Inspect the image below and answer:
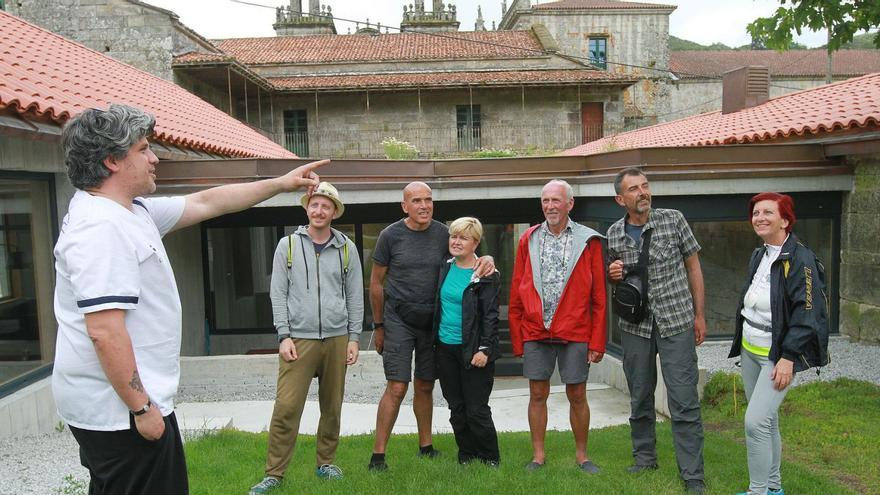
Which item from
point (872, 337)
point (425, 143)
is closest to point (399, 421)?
point (872, 337)

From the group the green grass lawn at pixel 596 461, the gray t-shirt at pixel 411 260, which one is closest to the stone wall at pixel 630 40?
the green grass lawn at pixel 596 461

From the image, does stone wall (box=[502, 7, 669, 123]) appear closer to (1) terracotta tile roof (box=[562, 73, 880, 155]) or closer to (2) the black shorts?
(1) terracotta tile roof (box=[562, 73, 880, 155])

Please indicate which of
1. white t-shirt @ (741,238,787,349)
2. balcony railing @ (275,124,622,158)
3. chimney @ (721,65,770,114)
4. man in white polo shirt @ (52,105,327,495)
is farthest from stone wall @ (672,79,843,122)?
man in white polo shirt @ (52,105,327,495)

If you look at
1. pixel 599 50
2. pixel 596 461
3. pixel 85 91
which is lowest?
pixel 596 461

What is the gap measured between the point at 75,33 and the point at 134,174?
76.1 feet

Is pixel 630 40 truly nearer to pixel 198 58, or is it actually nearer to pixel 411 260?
pixel 198 58

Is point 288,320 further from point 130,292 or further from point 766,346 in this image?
point 766,346

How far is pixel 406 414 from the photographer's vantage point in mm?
7605

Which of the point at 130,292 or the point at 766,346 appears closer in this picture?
the point at 130,292

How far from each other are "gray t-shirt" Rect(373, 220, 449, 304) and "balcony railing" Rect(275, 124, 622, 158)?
2455 centimetres

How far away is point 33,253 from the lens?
6.68 m

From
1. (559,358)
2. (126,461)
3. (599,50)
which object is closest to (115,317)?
(126,461)

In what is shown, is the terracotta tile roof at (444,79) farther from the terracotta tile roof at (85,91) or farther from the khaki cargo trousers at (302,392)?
the khaki cargo trousers at (302,392)

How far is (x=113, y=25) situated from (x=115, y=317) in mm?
23066
